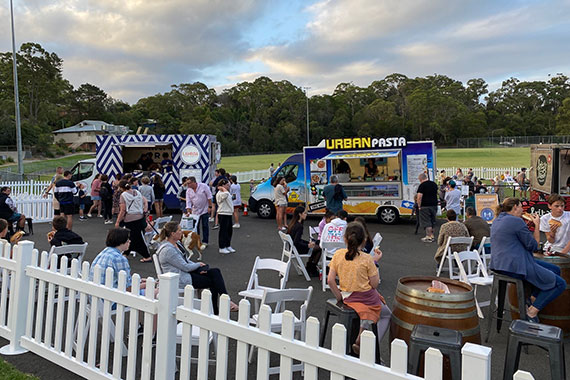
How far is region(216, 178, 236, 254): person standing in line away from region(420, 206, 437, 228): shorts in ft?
15.6

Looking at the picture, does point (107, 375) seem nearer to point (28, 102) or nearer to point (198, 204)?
point (198, 204)

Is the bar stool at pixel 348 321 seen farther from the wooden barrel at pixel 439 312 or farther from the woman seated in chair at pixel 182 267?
the woman seated in chair at pixel 182 267

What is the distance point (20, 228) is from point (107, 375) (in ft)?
28.9

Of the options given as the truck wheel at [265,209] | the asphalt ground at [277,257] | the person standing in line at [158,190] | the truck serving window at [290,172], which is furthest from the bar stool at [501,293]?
the person standing in line at [158,190]

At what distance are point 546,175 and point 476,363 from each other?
1410 centimetres

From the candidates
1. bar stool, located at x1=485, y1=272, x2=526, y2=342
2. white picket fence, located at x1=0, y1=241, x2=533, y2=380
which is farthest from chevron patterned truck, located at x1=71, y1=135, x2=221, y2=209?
bar stool, located at x1=485, y1=272, x2=526, y2=342

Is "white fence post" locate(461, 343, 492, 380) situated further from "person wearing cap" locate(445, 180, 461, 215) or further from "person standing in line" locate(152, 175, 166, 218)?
"person standing in line" locate(152, 175, 166, 218)

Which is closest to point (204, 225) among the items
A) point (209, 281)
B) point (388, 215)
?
point (209, 281)

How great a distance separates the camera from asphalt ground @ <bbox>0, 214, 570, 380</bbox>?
405cm

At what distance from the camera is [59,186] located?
10945 mm

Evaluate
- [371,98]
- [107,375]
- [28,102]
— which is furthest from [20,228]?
[371,98]

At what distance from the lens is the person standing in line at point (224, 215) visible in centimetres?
913

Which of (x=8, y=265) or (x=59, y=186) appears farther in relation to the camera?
(x=59, y=186)

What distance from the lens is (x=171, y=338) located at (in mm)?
3113
